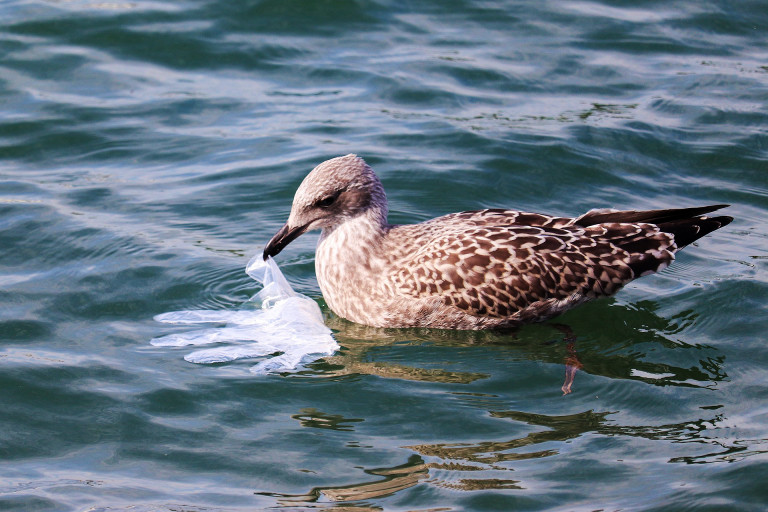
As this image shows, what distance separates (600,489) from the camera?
5.66 metres

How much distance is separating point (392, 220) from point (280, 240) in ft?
6.64

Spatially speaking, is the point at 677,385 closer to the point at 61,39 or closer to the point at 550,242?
the point at 550,242

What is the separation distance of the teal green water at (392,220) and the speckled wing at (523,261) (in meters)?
0.27

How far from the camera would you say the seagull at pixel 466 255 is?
751 centimetres

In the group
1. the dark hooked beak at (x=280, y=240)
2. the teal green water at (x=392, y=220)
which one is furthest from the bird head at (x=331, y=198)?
the teal green water at (x=392, y=220)

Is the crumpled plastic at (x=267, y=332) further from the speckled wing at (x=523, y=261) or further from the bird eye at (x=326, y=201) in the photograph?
the speckled wing at (x=523, y=261)

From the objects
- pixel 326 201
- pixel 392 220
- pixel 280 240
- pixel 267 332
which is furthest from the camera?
pixel 392 220

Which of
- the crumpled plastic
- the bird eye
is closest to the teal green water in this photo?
the crumpled plastic

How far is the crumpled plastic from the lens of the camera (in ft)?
23.5

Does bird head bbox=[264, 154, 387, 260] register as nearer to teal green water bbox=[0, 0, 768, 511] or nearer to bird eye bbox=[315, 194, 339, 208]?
bird eye bbox=[315, 194, 339, 208]

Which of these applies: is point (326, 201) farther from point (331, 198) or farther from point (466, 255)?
point (466, 255)

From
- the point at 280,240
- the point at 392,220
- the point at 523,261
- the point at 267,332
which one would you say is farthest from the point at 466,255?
the point at 392,220

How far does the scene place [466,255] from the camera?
750 centimetres

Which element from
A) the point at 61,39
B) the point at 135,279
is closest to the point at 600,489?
the point at 135,279
